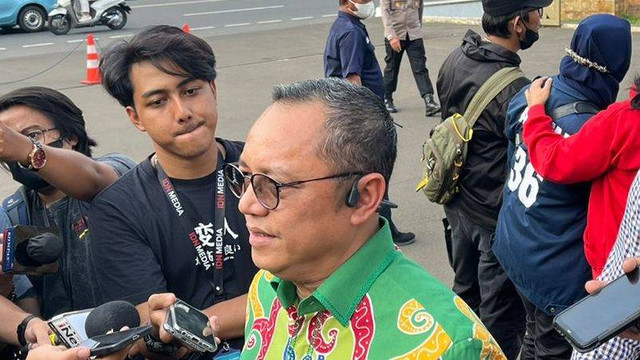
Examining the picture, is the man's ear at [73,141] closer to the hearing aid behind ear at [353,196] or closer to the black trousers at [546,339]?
the hearing aid behind ear at [353,196]

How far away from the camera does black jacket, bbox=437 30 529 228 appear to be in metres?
4.45

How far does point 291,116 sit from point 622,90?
30.8 feet

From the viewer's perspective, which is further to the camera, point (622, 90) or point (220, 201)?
point (622, 90)

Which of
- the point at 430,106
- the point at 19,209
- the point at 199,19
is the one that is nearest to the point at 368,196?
the point at 19,209

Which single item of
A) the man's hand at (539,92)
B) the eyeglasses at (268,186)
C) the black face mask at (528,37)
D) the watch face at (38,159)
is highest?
the eyeglasses at (268,186)

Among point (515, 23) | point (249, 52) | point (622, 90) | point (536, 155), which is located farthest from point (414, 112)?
point (536, 155)

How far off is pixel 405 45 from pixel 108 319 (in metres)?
8.78

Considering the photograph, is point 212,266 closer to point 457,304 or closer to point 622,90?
point 457,304

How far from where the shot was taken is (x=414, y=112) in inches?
432

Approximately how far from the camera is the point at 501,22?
4602 mm

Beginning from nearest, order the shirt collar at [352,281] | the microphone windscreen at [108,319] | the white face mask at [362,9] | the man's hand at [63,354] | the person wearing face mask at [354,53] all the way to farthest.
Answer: the shirt collar at [352,281] → the man's hand at [63,354] → the microphone windscreen at [108,319] → the person wearing face mask at [354,53] → the white face mask at [362,9]

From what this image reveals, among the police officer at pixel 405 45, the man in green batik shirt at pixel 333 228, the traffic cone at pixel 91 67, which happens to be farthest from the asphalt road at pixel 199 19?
the man in green batik shirt at pixel 333 228

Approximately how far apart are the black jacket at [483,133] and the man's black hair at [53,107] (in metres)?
1.90

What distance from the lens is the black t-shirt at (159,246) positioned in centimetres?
313
